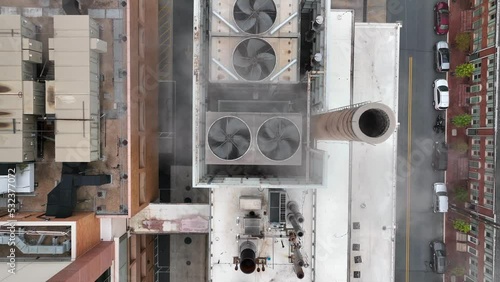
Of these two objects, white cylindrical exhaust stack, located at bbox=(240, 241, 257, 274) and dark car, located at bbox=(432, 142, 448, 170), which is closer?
white cylindrical exhaust stack, located at bbox=(240, 241, 257, 274)

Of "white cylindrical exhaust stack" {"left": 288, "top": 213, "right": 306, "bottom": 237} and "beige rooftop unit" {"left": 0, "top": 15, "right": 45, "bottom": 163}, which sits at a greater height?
"beige rooftop unit" {"left": 0, "top": 15, "right": 45, "bottom": 163}

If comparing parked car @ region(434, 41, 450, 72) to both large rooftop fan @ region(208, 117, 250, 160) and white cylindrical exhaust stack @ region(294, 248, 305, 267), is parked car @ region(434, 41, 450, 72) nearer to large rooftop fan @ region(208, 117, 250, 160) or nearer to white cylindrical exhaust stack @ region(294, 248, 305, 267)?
large rooftop fan @ region(208, 117, 250, 160)

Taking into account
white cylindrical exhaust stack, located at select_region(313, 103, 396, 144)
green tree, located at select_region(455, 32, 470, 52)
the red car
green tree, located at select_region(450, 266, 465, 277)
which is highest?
the red car

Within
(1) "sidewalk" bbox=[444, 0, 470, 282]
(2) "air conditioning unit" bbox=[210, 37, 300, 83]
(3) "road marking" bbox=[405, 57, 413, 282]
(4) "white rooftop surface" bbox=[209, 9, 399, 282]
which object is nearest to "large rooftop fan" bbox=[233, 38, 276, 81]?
(2) "air conditioning unit" bbox=[210, 37, 300, 83]

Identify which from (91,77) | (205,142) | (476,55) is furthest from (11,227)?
(476,55)

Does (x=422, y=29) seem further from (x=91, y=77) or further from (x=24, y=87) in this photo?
(x=24, y=87)

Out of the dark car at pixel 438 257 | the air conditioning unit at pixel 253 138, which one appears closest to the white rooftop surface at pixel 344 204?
the air conditioning unit at pixel 253 138

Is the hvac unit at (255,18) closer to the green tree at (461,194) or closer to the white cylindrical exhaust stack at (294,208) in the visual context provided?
the white cylindrical exhaust stack at (294,208)
